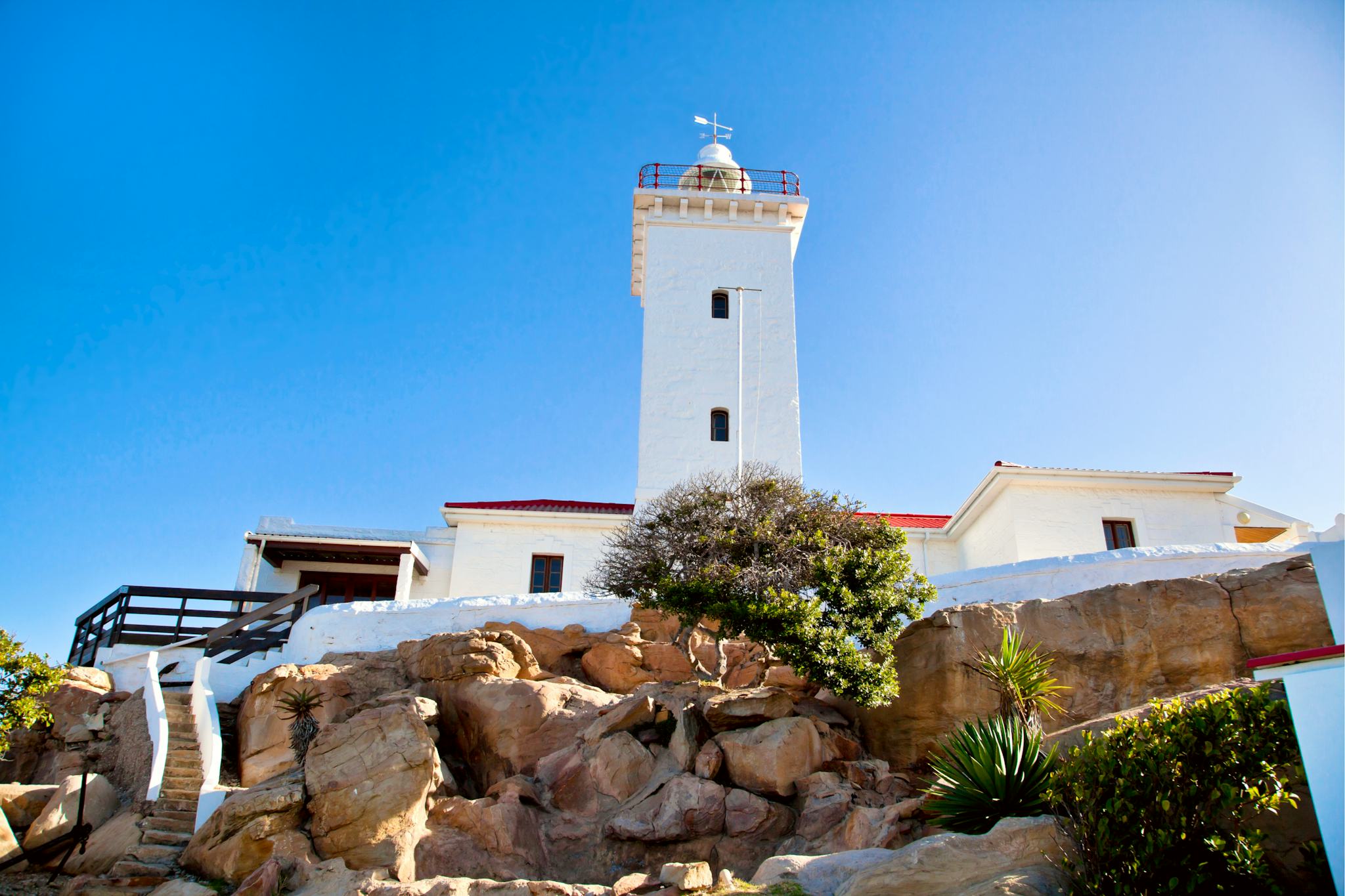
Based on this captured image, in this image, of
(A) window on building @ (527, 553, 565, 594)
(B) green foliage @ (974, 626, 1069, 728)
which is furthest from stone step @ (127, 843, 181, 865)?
(B) green foliage @ (974, 626, 1069, 728)

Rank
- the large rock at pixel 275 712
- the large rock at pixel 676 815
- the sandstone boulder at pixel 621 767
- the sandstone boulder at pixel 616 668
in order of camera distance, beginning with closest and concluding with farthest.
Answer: the large rock at pixel 676 815 → the sandstone boulder at pixel 621 767 → the large rock at pixel 275 712 → the sandstone boulder at pixel 616 668

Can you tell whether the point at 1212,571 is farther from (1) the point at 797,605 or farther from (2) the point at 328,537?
(2) the point at 328,537

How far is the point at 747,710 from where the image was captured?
1350 cm

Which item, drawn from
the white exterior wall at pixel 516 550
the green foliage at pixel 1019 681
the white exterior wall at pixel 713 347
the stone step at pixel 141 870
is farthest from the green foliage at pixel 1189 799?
the white exterior wall at pixel 516 550

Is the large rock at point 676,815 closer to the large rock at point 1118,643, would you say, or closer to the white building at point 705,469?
the large rock at point 1118,643


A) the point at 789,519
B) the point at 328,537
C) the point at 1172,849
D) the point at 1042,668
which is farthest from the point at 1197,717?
the point at 328,537

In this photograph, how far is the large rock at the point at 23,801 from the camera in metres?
14.0

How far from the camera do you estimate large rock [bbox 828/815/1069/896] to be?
840cm

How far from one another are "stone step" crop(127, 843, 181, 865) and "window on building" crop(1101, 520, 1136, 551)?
19932 mm

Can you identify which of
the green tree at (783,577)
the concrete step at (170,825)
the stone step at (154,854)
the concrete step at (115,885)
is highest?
the green tree at (783,577)

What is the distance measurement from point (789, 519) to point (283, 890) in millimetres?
9015

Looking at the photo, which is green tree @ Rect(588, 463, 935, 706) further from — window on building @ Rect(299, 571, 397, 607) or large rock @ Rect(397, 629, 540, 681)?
window on building @ Rect(299, 571, 397, 607)

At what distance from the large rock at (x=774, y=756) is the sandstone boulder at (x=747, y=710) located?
9.7 inches

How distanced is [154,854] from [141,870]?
36 centimetres
